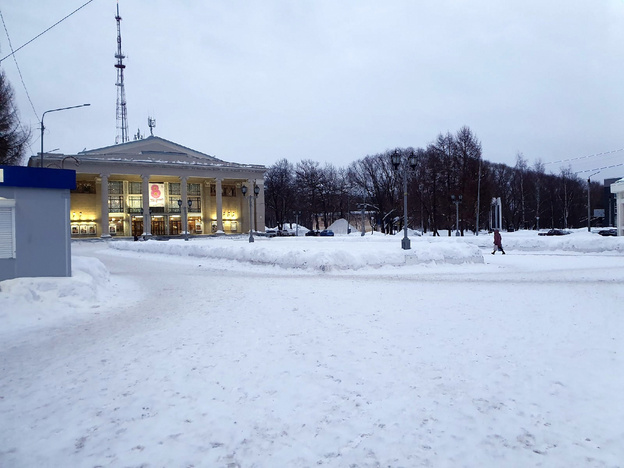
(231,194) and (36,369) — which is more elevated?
(231,194)

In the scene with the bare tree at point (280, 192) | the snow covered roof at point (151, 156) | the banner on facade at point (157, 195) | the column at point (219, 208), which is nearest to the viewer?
the snow covered roof at point (151, 156)

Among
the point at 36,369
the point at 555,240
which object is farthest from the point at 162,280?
the point at 555,240

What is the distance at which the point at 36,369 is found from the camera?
5680mm

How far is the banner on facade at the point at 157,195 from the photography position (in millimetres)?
72250

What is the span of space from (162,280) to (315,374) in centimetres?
1148

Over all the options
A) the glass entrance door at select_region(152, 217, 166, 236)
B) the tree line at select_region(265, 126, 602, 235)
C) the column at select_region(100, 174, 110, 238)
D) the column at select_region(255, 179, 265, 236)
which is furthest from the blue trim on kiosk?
the column at select_region(255, 179, 265, 236)

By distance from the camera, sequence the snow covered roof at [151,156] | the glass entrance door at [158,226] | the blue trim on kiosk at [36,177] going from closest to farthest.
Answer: the blue trim on kiosk at [36,177] < the snow covered roof at [151,156] < the glass entrance door at [158,226]

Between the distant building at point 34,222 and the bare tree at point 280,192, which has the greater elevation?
the bare tree at point 280,192

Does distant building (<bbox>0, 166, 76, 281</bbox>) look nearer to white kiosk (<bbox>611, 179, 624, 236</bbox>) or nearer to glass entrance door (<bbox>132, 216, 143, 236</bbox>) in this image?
white kiosk (<bbox>611, 179, 624, 236</bbox>)

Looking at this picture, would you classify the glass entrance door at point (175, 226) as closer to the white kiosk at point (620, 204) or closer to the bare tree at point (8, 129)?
the bare tree at point (8, 129)

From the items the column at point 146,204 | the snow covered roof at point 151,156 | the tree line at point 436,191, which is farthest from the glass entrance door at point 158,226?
the tree line at point 436,191

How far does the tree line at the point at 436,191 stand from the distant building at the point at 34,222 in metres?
42.2

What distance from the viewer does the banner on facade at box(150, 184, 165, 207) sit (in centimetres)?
7225

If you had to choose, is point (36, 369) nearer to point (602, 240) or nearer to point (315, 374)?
point (315, 374)
